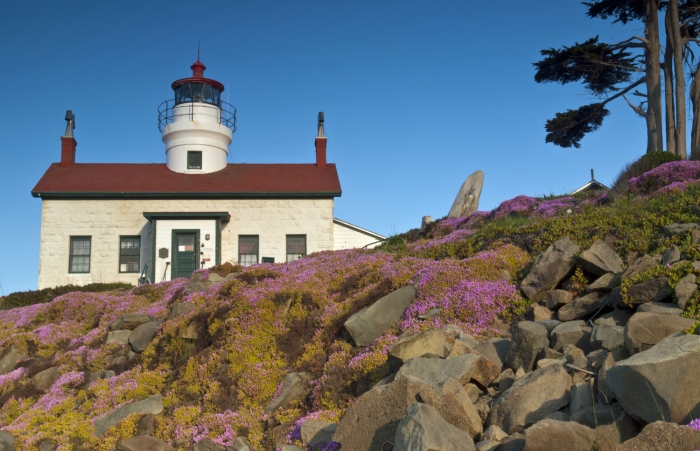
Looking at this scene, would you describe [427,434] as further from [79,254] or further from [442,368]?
[79,254]

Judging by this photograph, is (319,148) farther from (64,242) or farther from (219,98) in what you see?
(64,242)

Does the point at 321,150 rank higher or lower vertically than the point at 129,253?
higher

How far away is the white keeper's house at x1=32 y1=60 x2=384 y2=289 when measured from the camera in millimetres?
25781

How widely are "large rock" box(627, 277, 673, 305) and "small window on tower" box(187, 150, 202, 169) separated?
80.3 feet

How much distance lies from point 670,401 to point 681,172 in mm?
12295

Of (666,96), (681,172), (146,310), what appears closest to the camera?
(146,310)

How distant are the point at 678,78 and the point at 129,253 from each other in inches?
888

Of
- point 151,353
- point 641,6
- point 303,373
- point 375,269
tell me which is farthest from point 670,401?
point 641,6

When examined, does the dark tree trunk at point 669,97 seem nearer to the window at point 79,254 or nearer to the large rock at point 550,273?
the large rock at point 550,273

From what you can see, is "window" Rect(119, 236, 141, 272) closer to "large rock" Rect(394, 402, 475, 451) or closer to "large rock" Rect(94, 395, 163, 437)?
"large rock" Rect(94, 395, 163, 437)

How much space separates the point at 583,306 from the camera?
8.09 metres

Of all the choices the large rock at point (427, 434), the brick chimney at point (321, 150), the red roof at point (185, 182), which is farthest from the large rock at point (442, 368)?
the brick chimney at point (321, 150)

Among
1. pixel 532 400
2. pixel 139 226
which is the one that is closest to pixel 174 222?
pixel 139 226

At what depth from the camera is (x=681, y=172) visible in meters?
15.3
